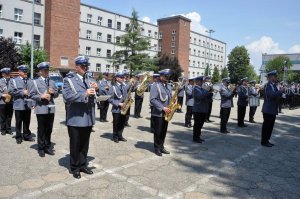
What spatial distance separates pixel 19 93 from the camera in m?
8.19

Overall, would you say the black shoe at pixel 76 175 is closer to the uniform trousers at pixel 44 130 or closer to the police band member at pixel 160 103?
the uniform trousers at pixel 44 130

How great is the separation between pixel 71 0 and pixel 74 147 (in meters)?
43.8

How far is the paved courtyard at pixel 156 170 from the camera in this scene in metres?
5.23

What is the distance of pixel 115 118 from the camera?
8844 millimetres

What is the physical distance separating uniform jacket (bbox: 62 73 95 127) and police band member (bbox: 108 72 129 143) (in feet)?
9.17

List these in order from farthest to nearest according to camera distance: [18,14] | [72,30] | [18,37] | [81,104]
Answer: [72,30] < [18,37] < [18,14] < [81,104]

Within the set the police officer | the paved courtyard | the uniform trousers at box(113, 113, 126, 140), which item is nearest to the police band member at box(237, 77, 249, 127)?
the paved courtyard

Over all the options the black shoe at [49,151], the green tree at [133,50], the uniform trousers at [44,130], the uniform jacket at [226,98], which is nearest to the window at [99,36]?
the green tree at [133,50]

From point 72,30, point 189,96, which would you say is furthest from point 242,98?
point 72,30

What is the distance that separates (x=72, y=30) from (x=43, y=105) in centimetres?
4172

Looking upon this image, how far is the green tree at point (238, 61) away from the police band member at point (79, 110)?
77.4 meters

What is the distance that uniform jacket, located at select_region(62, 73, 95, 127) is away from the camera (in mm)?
5617

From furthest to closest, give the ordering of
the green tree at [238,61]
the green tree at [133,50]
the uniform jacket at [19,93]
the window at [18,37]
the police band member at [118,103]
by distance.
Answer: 1. the green tree at [238,61]
2. the green tree at [133,50]
3. the window at [18,37]
4. the police band member at [118,103]
5. the uniform jacket at [19,93]

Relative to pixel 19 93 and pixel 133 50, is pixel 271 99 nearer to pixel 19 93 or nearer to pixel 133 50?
pixel 19 93
